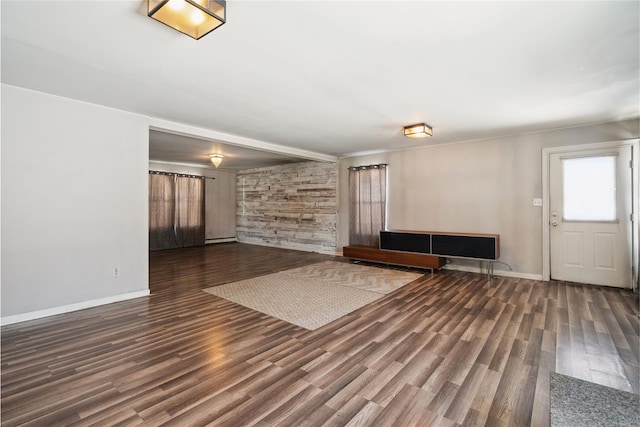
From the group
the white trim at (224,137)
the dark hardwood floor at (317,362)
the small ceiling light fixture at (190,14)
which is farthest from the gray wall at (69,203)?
the small ceiling light fixture at (190,14)

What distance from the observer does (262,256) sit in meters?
A: 7.09

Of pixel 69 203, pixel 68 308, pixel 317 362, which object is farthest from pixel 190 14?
pixel 68 308

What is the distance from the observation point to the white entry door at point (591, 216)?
4.21 metres

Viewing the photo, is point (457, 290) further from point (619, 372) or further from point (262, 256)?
point (262, 256)

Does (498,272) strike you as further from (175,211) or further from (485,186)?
(175,211)

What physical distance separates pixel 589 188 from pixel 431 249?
247cm

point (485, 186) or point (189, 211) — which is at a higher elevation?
point (485, 186)

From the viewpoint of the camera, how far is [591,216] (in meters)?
4.44

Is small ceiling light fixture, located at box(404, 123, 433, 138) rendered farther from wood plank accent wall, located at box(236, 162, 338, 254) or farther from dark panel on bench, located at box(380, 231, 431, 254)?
wood plank accent wall, located at box(236, 162, 338, 254)

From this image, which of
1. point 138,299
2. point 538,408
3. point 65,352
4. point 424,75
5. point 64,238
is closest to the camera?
point 538,408

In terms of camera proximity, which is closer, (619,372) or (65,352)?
(619,372)

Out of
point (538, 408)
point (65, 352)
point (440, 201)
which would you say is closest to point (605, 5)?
point (538, 408)

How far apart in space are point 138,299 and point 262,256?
11.2 ft

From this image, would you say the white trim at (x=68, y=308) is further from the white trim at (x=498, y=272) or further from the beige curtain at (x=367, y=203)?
the white trim at (x=498, y=272)
